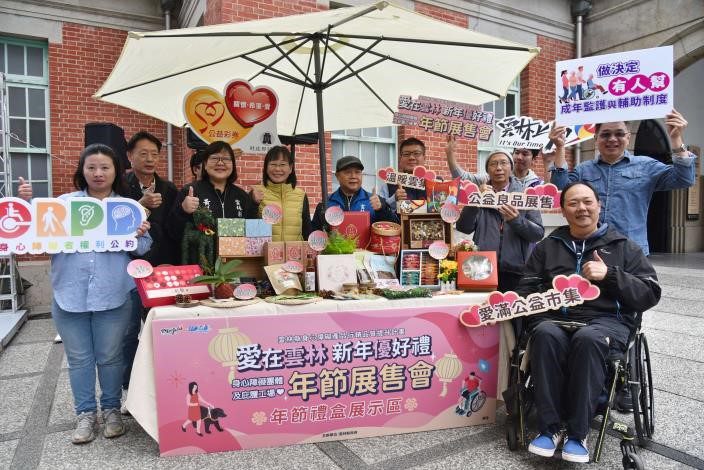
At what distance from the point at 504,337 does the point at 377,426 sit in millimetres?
908

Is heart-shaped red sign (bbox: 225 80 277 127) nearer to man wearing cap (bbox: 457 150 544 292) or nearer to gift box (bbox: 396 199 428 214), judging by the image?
gift box (bbox: 396 199 428 214)

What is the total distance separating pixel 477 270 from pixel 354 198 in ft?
3.57

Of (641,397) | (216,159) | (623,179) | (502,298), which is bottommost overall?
(641,397)

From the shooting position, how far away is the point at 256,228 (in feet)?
9.48

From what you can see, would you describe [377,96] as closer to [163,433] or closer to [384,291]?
[384,291]

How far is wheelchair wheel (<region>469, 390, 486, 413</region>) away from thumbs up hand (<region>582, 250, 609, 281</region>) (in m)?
0.93

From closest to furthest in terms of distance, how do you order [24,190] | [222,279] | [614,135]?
1. [24,190]
2. [222,279]
3. [614,135]

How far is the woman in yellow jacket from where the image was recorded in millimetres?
3264

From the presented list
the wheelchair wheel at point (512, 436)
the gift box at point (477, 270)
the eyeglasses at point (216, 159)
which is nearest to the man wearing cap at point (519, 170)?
the gift box at point (477, 270)

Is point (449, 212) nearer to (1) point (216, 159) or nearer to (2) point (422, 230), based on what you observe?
(2) point (422, 230)

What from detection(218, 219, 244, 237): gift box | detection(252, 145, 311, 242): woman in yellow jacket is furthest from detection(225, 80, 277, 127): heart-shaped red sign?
detection(218, 219, 244, 237): gift box

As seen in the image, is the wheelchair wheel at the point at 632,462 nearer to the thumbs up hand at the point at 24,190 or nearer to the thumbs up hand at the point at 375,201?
the thumbs up hand at the point at 375,201

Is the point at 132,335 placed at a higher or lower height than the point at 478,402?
higher

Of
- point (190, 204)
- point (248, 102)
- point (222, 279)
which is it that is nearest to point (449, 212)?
point (222, 279)
